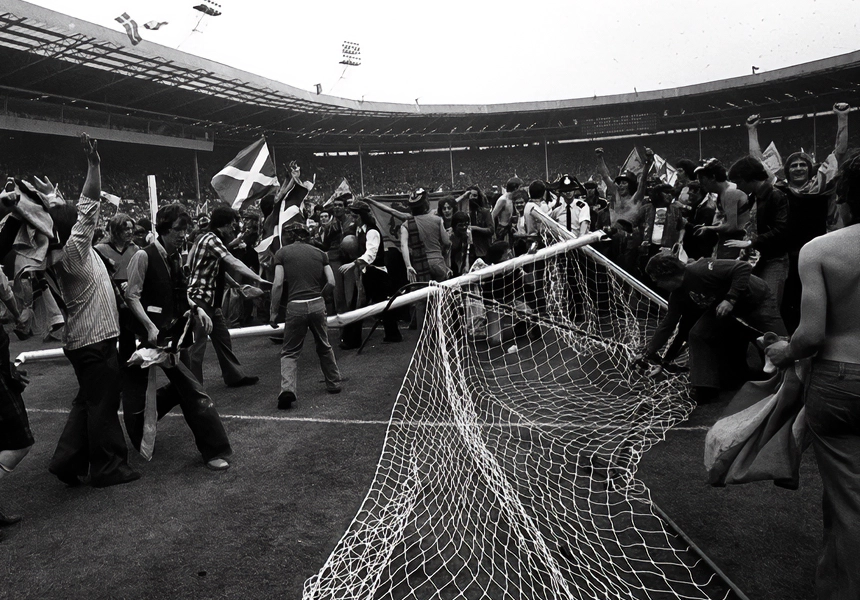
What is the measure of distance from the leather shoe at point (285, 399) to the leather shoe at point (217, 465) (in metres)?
1.33

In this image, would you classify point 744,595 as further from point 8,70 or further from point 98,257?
point 8,70

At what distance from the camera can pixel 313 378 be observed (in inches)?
271

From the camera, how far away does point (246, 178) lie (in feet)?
26.8

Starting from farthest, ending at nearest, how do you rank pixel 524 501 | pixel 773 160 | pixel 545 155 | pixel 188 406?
pixel 545 155 < pixel 773 160 < pixel 188 406 < pixel 524 501

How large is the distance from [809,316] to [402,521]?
2.11 m

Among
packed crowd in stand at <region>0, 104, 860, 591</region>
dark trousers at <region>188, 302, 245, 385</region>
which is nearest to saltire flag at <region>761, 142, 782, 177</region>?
packed crowd in stand at <region>0, 104, 860, 591</region>

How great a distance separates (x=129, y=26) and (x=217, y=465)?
21.2 m

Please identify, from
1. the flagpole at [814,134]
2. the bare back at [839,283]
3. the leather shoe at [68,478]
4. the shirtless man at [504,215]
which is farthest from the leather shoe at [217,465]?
the flagpole at [814,134]

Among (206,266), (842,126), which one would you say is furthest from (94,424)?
(842,126)

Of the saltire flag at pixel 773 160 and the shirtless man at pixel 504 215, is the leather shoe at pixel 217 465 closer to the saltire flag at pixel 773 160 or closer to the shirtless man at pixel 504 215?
the shirtless man at pixel 504 215

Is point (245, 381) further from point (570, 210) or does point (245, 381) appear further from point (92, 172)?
point (570, 210)

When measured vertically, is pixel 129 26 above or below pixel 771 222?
above

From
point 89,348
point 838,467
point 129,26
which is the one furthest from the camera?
point 129,26

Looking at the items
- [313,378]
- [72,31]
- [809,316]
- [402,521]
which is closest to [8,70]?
[72,31]
